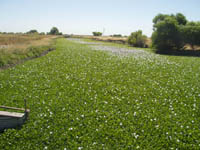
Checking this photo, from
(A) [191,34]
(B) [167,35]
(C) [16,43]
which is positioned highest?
(A) [191,34]

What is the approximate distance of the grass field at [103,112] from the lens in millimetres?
5637

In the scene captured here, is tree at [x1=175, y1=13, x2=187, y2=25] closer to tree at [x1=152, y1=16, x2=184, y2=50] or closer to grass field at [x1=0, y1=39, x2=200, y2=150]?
tree at [x1=152, y1=16, x2=184, y2=50]

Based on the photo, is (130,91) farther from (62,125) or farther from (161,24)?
(161,24)

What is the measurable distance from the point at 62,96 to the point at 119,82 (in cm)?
514

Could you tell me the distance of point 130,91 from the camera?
1012cm

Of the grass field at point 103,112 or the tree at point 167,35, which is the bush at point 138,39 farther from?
the grass field at point 103,112

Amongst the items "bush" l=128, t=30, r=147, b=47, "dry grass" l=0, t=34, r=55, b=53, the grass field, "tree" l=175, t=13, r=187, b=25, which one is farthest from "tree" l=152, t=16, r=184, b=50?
"dry grass" l=0, t=34, r=55, b=53

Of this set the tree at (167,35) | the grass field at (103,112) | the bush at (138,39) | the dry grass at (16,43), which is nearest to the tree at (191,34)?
the tree at (167,35)

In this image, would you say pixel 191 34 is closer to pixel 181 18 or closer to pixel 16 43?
pixel 181 18

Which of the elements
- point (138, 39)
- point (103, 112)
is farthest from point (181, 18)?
point (103, 112)

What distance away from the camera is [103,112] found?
24.5ft

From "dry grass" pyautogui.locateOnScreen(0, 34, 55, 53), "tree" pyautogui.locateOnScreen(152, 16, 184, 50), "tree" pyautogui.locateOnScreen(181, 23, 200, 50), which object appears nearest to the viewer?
"dry grass" pyautogui.locateOnScreen(0, 34, 55, 53)

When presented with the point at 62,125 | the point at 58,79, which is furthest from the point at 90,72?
the point at 62,125

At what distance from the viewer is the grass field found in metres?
5.64
